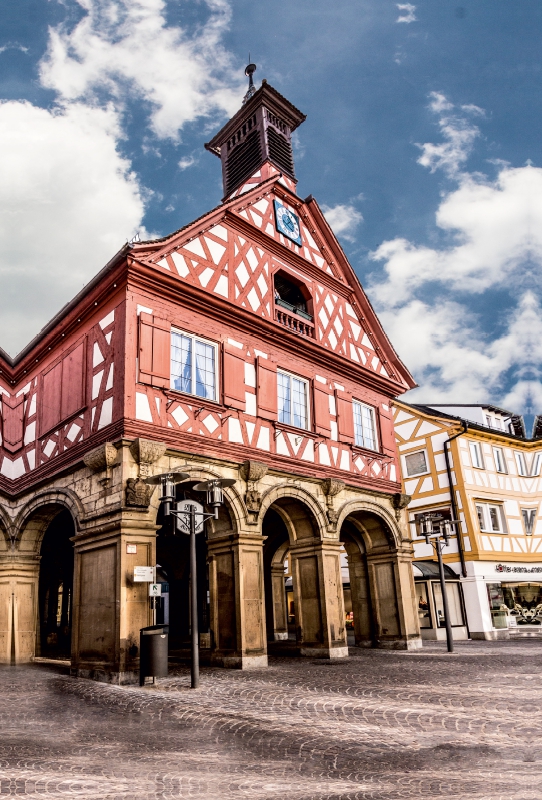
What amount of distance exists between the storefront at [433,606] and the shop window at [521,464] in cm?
743

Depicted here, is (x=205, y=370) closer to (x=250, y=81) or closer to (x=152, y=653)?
(x=152, y=653)

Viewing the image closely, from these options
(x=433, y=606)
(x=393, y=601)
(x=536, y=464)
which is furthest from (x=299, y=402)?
(x=536, y=464)

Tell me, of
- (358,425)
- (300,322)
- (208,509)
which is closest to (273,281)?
(300,322)

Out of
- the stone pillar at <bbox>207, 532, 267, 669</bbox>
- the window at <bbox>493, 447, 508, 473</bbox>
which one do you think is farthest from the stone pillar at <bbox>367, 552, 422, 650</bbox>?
the window at <bbox>493, 447, 508, 473</bbox>

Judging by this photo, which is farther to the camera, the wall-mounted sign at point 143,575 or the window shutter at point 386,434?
the window shutter at point 386,434

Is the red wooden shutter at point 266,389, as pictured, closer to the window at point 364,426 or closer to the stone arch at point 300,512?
the stone arch at point 300,512

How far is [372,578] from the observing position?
17391mm

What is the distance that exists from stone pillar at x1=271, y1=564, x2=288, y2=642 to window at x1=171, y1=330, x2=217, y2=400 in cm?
994

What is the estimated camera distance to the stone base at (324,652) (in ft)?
46.2

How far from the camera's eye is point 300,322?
1639cm

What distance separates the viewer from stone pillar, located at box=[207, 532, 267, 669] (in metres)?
12.2

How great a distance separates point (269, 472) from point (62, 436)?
15.4 feet

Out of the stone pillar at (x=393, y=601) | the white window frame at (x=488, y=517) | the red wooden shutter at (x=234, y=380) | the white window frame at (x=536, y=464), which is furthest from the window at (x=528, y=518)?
the red wooden shutter at (x=234, y=380)

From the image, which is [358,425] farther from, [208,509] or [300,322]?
[208,509]
